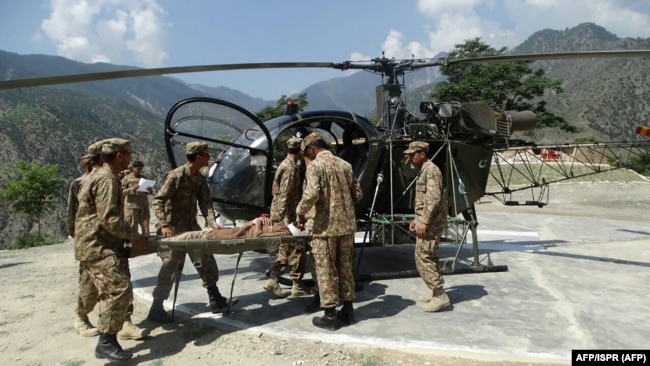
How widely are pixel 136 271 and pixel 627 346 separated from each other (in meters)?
6.32

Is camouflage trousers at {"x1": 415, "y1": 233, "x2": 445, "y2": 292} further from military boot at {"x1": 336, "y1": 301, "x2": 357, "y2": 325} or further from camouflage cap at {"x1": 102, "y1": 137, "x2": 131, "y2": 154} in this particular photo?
camouflage cap at {"x1": 102, "y1": 137, "x2": 131, "y2": 154}

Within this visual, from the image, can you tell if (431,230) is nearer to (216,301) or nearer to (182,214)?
(216,301)

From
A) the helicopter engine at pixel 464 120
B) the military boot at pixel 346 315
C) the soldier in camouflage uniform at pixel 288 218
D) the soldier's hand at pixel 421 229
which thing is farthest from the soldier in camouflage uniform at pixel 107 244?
the helicopter engine at pixel 464 120

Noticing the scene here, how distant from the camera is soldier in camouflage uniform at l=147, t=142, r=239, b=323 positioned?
4.58m

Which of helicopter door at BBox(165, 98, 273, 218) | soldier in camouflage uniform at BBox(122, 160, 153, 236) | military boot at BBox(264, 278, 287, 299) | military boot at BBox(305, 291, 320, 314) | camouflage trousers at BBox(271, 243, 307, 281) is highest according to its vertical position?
helicopter door at BBox(165, 98, 273, 218)

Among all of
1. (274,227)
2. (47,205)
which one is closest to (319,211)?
(274,227)

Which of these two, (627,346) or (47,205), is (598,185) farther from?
(47,205)

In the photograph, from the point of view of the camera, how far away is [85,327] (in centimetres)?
436

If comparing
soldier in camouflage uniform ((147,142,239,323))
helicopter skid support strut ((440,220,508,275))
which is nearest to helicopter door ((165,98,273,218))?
soldier in camouflage uniform ((147,142,239,323))

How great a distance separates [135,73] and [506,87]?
130 ft

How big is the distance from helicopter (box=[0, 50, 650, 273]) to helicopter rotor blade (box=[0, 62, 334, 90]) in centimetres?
3

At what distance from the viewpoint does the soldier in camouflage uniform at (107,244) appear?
12.1 feet

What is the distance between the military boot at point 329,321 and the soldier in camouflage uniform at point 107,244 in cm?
171

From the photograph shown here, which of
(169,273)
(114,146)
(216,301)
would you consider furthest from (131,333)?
(114,146)
